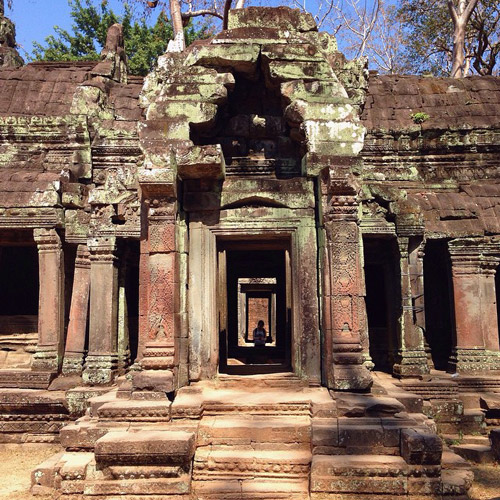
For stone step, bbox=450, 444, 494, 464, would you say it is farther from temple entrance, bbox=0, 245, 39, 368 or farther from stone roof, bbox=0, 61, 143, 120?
temple entrance, bbox=0, 245, 39, 368

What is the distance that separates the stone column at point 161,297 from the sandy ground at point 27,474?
1.78 m

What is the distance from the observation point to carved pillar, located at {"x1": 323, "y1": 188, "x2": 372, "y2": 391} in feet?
18.4

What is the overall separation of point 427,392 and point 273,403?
385cm

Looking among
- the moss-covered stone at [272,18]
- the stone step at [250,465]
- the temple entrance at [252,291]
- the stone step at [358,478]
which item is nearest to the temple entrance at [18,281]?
the temple entrance at [252,291]

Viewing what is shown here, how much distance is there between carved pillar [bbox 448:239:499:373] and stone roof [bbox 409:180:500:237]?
26 cm

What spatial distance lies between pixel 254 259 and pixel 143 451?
25.7ft

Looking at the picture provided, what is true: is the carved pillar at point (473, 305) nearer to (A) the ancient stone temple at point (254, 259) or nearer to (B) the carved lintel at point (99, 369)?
(A) the ancient stone temple at point (254, 259)

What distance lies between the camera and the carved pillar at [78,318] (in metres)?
8.97

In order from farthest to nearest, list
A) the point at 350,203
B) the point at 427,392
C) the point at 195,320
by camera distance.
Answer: the point at 427,392 → the point at 195,320 → the point at 350,203

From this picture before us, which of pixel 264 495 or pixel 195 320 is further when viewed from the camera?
pixel 195 320

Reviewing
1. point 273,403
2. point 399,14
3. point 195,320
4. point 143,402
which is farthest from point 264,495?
point 399,14

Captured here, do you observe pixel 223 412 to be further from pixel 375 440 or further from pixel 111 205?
pixel 111 205

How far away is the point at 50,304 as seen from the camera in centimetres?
924

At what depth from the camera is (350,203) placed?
231 inches
